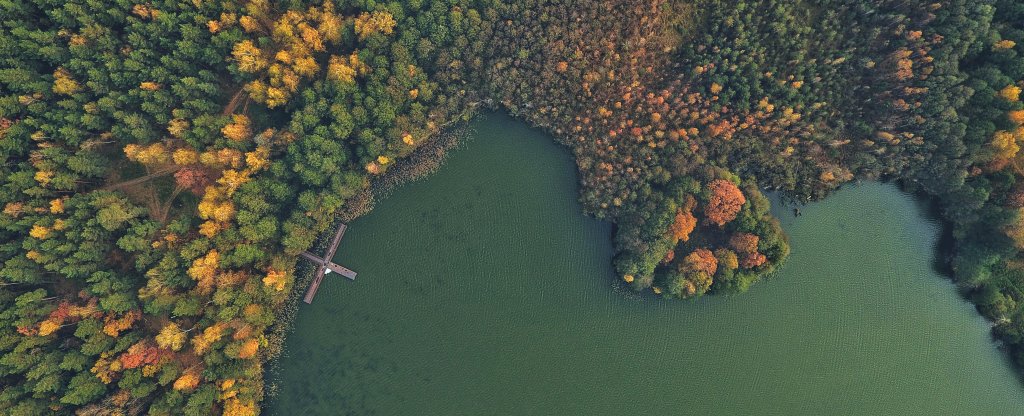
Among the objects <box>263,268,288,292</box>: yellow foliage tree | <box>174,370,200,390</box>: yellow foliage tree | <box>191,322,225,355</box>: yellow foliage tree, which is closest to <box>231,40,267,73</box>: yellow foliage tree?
<box>263,268,288,292</box>: yellow foliage tree

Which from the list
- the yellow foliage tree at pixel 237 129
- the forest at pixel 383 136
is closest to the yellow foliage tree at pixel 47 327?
the forest at pixel 383 136

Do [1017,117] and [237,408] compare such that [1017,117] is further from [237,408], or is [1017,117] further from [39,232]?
[39,232]

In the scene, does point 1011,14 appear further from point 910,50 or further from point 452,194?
point 452,194

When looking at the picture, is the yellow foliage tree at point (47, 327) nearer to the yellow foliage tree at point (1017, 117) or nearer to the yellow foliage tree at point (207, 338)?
the yellow foliage tree at point (207, 338)

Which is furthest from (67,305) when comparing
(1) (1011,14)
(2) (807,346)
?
(1) (1011,14)

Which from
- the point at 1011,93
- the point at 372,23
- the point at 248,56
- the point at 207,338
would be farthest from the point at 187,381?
the point at 1011,93
